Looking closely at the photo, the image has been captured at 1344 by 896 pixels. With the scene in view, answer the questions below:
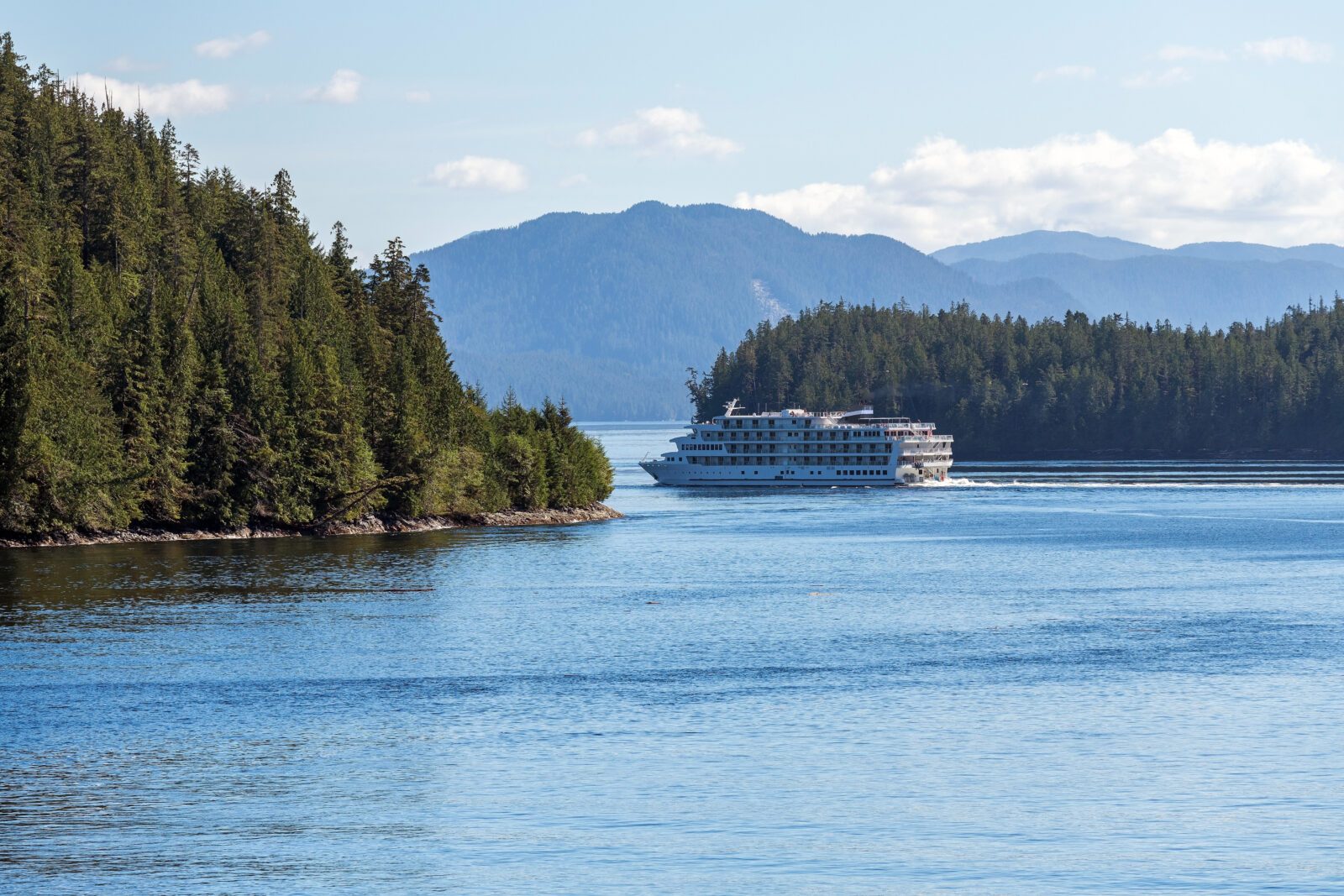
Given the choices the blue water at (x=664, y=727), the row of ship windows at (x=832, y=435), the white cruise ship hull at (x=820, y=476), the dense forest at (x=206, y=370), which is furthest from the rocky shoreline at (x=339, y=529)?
the row of ship windows at (x=832, y=435)

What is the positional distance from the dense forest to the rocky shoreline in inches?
29.2

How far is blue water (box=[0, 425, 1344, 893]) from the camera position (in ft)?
105

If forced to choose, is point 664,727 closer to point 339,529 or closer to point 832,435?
point 339,529

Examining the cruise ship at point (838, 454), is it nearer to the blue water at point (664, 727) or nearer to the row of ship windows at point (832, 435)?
the row of ship windows at point (832, 435)

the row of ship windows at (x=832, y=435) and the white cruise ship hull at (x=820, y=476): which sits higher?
the row of ship windows at (x=832, y=435)

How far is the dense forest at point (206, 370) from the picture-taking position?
312 ft

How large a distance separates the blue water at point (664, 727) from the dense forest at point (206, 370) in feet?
33.7

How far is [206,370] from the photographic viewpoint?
350 feet

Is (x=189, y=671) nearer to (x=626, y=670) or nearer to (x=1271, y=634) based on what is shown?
(x=626, y=670)

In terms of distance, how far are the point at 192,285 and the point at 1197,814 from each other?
100153mm

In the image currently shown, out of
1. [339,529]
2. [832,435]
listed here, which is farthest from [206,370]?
[832,435]

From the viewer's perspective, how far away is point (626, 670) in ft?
181

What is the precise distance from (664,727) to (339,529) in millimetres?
69694

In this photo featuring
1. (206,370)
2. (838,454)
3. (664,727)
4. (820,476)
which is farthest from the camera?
(820,476)
